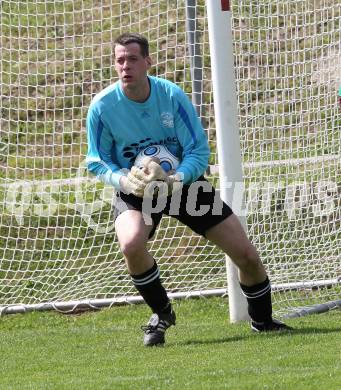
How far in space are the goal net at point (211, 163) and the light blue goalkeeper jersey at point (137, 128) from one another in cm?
91

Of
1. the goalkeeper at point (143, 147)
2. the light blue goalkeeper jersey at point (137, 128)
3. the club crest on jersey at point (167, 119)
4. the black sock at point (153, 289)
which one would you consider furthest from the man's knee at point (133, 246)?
the club crest on jersey at point (167, 119)

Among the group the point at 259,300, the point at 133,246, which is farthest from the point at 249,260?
the point at 133,246

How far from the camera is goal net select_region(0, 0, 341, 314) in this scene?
800 cm

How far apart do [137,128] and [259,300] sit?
1282mm

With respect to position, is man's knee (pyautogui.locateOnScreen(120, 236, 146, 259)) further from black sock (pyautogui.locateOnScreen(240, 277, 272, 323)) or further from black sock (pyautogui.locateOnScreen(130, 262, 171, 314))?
black sock (pyautogui.locateOnScreen(240, 277, 272, 323))

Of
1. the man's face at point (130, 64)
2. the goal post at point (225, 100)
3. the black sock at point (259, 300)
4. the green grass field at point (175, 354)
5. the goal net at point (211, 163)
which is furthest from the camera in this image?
the goal net at point (211, 163)

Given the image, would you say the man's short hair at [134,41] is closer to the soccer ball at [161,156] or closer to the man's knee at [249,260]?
the soccer ball at [161,156]

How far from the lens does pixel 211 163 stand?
1009 cm

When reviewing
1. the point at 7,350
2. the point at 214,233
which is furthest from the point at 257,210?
the point at 7,350

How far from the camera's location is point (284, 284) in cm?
816

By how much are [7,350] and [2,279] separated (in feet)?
8.25

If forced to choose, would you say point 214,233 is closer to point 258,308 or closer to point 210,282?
point 258,308

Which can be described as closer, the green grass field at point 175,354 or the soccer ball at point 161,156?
the green grass field at point 175,354

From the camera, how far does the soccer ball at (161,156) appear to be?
6.42 metres
